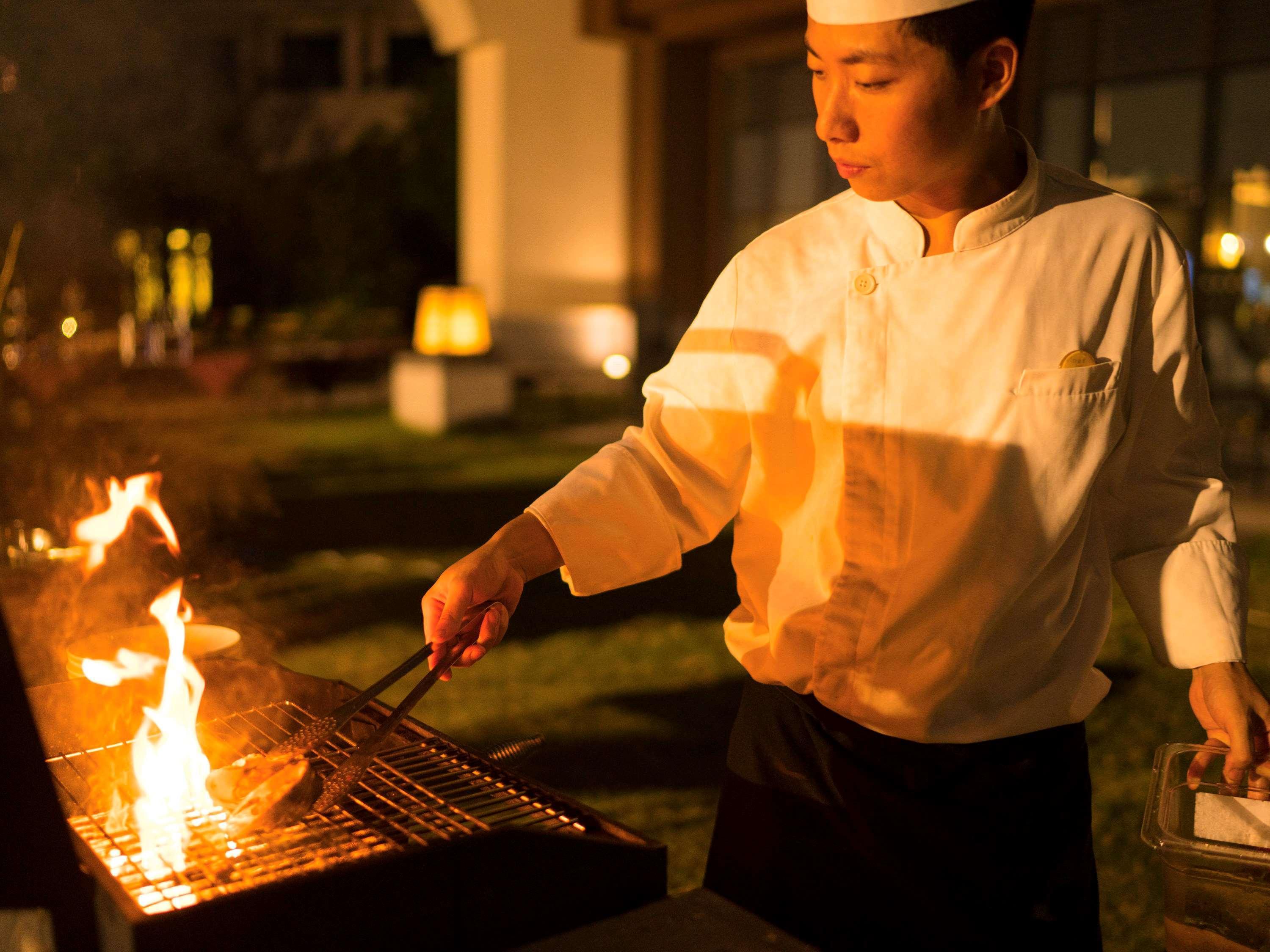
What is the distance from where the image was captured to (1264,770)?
1400 mm

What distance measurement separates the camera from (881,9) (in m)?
1.28

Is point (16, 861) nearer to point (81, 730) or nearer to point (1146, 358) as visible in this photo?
point (81, 730)

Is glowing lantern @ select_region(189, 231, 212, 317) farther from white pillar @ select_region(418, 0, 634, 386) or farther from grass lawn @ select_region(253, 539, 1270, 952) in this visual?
grass lawn @ select_region(253, 539, 1270, 952)

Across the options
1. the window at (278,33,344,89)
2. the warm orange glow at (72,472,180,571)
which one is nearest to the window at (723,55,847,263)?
the warm orange glow at (72,472,180,571)

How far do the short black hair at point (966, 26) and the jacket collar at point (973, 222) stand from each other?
17 cm

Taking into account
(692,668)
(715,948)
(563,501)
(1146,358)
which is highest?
(1146,358)

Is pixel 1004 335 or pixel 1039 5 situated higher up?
pixel 1039 5

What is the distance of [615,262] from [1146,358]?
14.4 metres

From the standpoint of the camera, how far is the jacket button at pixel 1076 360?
1.42 metres

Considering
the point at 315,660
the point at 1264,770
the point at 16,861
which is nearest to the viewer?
the point at 16,861

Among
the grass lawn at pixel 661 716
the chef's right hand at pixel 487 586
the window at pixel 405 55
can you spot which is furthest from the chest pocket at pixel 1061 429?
the window at pixel 405 55

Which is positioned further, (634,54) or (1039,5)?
(634,54)

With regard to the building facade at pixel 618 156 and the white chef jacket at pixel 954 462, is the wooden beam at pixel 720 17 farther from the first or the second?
the white chef jacket at pixel 954 462

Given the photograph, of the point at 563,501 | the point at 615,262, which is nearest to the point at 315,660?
the point at 563,501
